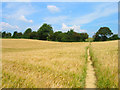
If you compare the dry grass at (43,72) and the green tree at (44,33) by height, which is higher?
the green tree at (44,33)

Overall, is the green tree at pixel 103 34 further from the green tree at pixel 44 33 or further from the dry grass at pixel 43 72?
the dry grass at pixel 43 72

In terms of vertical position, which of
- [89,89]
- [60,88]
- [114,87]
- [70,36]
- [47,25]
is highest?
[47,25]

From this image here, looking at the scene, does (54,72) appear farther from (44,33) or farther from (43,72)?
(44,33)

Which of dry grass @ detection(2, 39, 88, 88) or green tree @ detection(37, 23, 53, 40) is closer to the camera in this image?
dry grass @ detection(2, 39, 88, 88)

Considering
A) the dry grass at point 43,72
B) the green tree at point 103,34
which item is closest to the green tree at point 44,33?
the green tree at point 103,34

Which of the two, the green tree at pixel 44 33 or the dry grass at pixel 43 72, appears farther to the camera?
the green tree at pixel 44 33

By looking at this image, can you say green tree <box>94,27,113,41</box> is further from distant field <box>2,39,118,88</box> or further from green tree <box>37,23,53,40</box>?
distant field <box>2,39,118,88</box>

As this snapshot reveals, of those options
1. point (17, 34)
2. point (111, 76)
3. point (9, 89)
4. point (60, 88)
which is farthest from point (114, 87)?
point (17, 34)

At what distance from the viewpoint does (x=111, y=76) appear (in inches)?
174

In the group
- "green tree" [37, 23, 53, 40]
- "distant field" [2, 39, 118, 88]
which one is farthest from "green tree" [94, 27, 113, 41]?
"distant field" [2, 39, 118, 88]

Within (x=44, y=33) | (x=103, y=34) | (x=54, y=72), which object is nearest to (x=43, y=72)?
(x=54, y=72)

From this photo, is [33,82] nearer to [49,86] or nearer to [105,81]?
[49,86]

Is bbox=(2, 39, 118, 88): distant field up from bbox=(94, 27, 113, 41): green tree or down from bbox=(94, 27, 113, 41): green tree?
down

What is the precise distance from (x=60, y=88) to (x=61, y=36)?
310ft
